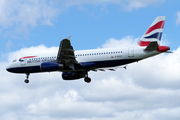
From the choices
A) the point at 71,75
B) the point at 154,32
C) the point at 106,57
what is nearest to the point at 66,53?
the point at 106,57

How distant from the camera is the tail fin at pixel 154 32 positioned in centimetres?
4594

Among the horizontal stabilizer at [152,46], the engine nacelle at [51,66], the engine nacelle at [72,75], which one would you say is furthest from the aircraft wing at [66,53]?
the horizontal stabilizer at [152,46]

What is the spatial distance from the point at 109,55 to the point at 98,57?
158 cm

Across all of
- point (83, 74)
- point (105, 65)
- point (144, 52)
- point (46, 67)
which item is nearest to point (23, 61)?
point (46, 67)

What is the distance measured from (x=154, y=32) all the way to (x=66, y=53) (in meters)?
12.9

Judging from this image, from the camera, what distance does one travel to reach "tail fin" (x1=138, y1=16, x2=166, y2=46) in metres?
45.9

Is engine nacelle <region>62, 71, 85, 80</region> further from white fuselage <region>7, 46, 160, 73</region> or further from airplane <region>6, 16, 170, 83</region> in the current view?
white fuselage <region>7, 46, 160, 73</region>

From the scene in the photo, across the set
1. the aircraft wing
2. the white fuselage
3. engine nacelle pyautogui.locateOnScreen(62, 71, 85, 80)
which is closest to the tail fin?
the white fuselage

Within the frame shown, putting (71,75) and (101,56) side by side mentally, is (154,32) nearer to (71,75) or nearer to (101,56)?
(101,56)

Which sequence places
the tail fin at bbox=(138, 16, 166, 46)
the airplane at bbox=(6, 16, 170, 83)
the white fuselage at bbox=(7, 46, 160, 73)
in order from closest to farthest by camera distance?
the airplane at bbox=(6, 16, 170, 83)
the white fuselage at bbox=(7, 46, 160, 73)
the tail fin at bbox=(138, 16, 166, 46)

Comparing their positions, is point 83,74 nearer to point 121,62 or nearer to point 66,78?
point 66,78

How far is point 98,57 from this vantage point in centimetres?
4547

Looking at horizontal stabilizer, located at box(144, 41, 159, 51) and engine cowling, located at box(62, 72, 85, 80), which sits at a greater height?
horizontal stabilizer, located at box(144, 41, 159, 51)

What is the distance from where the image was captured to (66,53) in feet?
144
